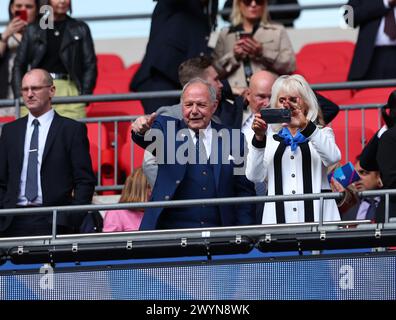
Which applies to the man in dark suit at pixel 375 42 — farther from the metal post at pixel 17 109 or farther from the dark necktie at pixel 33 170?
the dark necktie at pixel 33 170

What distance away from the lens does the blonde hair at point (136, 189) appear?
14242 millimetres

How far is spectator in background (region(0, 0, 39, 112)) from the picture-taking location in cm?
1800

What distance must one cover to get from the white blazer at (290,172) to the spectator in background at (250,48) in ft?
9.21

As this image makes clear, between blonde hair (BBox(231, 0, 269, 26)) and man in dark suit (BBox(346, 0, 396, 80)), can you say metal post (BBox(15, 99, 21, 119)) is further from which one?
man in dark suit (BBox(346, 0, 396, 80))

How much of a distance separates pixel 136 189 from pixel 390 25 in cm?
395

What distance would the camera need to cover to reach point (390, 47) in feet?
56.5

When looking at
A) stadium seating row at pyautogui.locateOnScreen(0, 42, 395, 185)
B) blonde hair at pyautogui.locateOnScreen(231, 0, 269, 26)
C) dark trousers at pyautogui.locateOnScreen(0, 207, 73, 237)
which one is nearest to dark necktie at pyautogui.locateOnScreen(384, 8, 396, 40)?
stadium seating row at pyautogui.locateOnScreen(0, 42, 395, 185)

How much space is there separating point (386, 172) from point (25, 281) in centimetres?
259

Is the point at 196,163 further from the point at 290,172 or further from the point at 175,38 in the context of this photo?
the point at 175,38

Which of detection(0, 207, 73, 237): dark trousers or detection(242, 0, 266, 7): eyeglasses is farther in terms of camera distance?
detection(242, 0, 266, 7): eyeglasses

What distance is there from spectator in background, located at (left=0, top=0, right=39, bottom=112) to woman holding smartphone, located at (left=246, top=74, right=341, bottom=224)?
555 centimetres

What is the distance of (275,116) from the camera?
12469mm
